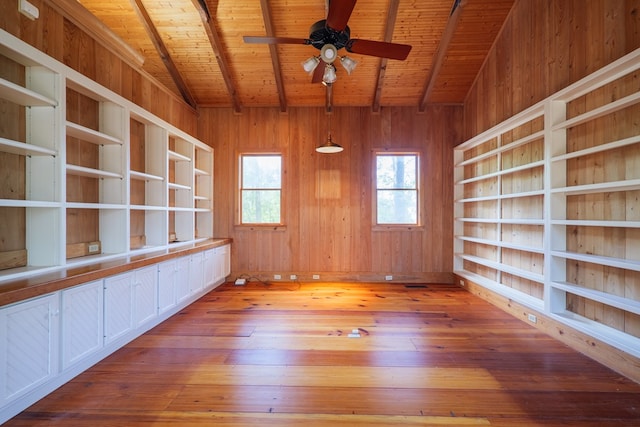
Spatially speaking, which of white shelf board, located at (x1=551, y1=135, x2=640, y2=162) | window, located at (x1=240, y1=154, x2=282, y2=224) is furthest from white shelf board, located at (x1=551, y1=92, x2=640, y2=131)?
window, located at (x1=240, y1=154, x2=282, y2=224)

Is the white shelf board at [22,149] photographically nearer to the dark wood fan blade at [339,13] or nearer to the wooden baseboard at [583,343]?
the dark wood fan blade at [339,13]

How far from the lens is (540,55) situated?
3.41m

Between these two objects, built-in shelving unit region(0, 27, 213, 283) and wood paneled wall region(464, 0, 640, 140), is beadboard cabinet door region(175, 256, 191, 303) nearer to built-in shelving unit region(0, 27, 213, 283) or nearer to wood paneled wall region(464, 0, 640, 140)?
built-in shelving unit region(0, 27, 213, 283)

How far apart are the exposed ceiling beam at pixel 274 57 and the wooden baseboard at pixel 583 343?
4582mm

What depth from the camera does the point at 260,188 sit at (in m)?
5.52

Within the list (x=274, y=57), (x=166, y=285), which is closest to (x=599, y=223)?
(x=166, y=285)

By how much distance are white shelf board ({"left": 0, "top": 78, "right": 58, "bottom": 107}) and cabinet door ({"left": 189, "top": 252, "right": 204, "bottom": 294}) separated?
2.29m

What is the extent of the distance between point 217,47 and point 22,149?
3.00 m

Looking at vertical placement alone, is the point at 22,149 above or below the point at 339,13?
below

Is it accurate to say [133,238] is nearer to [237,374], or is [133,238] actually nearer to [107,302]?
[107,302]

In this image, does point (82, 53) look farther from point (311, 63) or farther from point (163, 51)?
point (311, 63)

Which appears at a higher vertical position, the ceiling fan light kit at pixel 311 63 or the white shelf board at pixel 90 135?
the ceiling fan light kit at pixel 311 63

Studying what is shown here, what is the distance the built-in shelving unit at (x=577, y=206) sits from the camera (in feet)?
7.80

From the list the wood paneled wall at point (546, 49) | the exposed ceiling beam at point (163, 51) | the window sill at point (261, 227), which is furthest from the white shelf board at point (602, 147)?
the exposed ceiling beam at point (163, 51)
